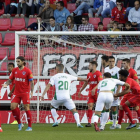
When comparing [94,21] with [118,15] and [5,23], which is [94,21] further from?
[5,23]

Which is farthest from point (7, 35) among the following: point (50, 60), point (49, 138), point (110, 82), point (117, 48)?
point (49, 138)

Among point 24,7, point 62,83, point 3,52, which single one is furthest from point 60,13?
point 62,83

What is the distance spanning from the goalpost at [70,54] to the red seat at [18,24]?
4119mm

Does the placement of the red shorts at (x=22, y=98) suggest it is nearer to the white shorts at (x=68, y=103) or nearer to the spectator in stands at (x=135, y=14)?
the white shorts at (x=68, y=103)

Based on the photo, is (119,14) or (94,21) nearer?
(119,14)

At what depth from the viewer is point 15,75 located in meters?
12.9

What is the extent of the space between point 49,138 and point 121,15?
9.89 metres

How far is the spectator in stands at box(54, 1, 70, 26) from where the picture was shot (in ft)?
63.8

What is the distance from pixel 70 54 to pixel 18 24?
5.06 meters

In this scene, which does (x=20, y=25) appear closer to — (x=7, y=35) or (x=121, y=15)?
(x=7, y=35)

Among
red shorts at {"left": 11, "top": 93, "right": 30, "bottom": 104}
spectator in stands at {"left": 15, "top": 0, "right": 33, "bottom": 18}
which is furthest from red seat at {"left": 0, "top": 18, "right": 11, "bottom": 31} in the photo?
red shorts at {"left": 11, "top": 93, "right": 30, "bottom": 104}

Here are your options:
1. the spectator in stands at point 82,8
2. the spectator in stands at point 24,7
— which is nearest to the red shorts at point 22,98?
the spectator in stands at point 82,8

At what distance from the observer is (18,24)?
20.8m

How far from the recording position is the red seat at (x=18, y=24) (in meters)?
20.6
